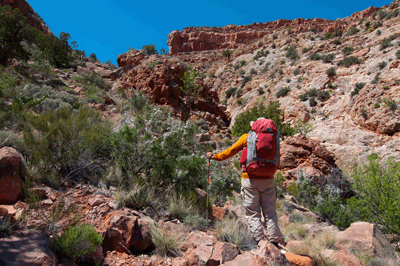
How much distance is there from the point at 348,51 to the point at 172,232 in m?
24.3

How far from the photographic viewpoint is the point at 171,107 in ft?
49.3

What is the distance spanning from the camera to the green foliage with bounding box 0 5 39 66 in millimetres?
12008

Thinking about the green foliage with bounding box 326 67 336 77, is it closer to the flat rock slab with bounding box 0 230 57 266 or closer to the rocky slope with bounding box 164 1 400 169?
the rocky slope with bounding box 164 1 400 169

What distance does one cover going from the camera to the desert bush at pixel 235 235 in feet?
11.7

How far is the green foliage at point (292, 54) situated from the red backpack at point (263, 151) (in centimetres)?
2701

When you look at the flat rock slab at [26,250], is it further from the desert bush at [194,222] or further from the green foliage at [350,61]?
the green foliage at [350,61]

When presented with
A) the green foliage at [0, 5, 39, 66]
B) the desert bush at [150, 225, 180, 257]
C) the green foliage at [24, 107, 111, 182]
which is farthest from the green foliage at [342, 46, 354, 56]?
the green foliage at [0, 5, 39, 66]

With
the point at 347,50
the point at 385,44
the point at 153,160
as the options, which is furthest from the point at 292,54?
the point at 153,160

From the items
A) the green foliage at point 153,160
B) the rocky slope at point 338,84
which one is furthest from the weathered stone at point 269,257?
the rocky slope at point 338,84

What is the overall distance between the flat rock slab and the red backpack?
2.69m

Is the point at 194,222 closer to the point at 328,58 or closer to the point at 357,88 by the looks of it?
the point at 357,88

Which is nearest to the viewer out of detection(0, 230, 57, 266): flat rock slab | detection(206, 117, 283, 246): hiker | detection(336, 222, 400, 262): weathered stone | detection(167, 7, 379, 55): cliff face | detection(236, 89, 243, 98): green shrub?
detection(0, 230, 57, 266): flat rock slab

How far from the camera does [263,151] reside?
3.11 m

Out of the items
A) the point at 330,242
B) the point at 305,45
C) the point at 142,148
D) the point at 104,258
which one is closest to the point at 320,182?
the point at 330,242
